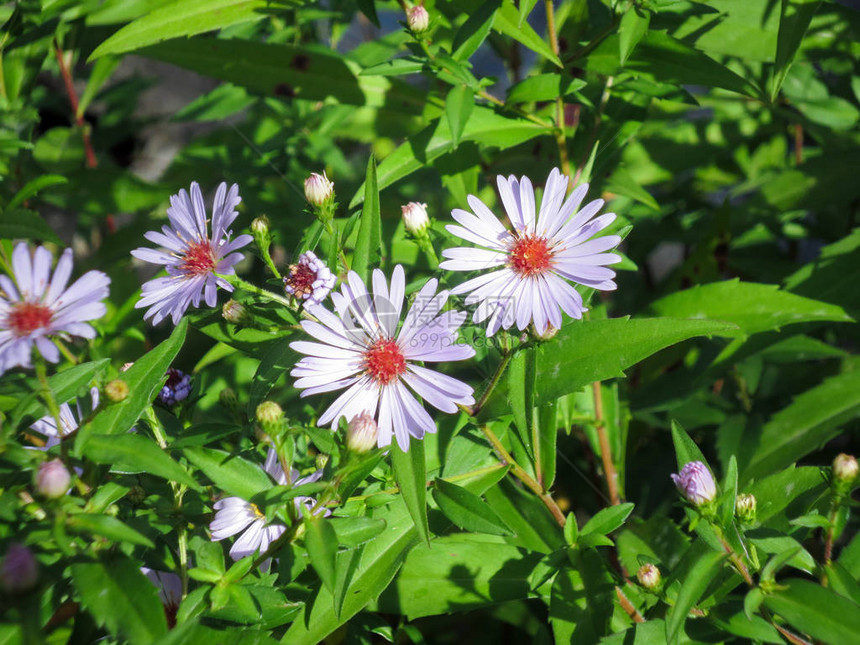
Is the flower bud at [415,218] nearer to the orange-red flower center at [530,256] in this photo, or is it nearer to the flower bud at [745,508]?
the orange-red flower center at [530,256]

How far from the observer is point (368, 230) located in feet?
3.29

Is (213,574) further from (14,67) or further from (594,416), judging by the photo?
(14,67)

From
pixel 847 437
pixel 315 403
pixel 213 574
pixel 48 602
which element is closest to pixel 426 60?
pixel 315 403

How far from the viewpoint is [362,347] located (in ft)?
3.37

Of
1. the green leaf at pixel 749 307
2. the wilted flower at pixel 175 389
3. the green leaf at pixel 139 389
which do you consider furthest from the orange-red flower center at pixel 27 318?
the green leaf at pixel 749 307

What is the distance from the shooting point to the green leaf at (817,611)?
854 mm

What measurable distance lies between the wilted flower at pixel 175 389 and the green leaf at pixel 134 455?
24 cm

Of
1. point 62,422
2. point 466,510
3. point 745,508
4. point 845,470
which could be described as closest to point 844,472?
point 845,470

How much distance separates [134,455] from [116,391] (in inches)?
3.4

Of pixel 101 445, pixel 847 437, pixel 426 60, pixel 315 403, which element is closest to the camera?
pixel 101 445

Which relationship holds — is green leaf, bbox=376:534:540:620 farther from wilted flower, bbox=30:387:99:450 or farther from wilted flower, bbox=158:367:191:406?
wilted flower, bbox=30:387:99:450

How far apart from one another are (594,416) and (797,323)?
0.43 metres

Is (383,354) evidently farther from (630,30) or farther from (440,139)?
(630,30)

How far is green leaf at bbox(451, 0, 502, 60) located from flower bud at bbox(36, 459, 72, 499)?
2.72 feet
